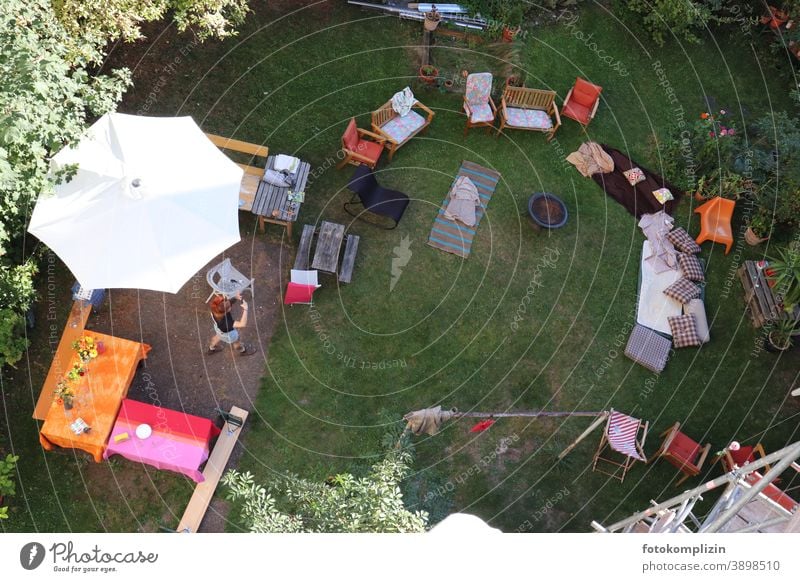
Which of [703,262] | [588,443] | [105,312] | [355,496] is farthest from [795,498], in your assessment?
[105,312]

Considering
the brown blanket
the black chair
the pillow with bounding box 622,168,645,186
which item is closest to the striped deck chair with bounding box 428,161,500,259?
the black chair

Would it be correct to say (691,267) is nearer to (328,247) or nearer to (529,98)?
(529,98)

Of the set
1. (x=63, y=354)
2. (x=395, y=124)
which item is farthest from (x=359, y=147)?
(x=63, y=354)

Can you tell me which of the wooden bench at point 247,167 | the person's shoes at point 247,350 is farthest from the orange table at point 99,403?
the wooden bench at point 247,167

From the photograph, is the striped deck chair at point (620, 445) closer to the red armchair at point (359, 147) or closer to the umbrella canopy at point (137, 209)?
the red armchair at point (359, 147)

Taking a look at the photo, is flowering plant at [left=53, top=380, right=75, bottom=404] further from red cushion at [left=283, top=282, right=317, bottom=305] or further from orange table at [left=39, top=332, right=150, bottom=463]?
red cushion at [left=283, top=282, right=317, bottom=305]

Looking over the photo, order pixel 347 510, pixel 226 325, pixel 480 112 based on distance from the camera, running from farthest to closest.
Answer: pixel 480 112 → pixel 226 325 → pixel 347 510
